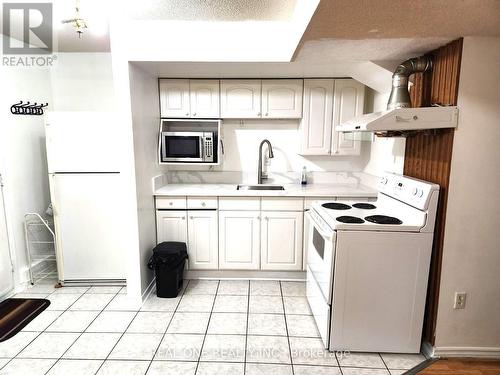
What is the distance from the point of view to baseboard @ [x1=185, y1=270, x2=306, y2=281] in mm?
3059

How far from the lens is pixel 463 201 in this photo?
1.82m

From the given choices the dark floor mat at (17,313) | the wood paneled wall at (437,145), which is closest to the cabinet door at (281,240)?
the wood paneled wall at (437,145)

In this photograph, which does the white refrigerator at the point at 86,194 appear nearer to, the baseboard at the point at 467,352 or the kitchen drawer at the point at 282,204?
the kitchen drawer at the point at 282,204

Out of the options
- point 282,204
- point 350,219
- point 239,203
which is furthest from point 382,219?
point 239,203

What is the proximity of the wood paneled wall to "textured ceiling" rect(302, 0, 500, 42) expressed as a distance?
198 millimetres

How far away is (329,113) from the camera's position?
3109 millimetres

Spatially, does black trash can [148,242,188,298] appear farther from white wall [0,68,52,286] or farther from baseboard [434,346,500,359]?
baseboard [434,346,500,359]

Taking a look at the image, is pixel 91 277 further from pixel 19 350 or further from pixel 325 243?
pixel 325 243

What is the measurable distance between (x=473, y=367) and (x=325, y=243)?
46.5 inches

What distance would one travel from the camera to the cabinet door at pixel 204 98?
308 cm

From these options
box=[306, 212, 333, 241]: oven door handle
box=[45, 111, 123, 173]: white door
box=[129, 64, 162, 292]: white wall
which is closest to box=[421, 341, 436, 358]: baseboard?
box=[306, 212, 333, 241]: oven door handle

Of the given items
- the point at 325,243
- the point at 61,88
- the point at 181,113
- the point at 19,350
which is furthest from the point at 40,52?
the point at 325,243

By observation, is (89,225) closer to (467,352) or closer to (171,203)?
(171,203)

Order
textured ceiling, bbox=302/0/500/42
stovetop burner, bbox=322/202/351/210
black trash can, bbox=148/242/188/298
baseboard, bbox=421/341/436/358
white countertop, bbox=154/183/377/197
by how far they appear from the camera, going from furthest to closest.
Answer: white countertop, bbox=154/183/377/197 < black trash can, bbox=148/242/188/298 < stovetop burner, bbox=322/202/351/210 < baseboard, bbox=421/341/436/358 < textured ceiling, bbox=302/0/500/42
